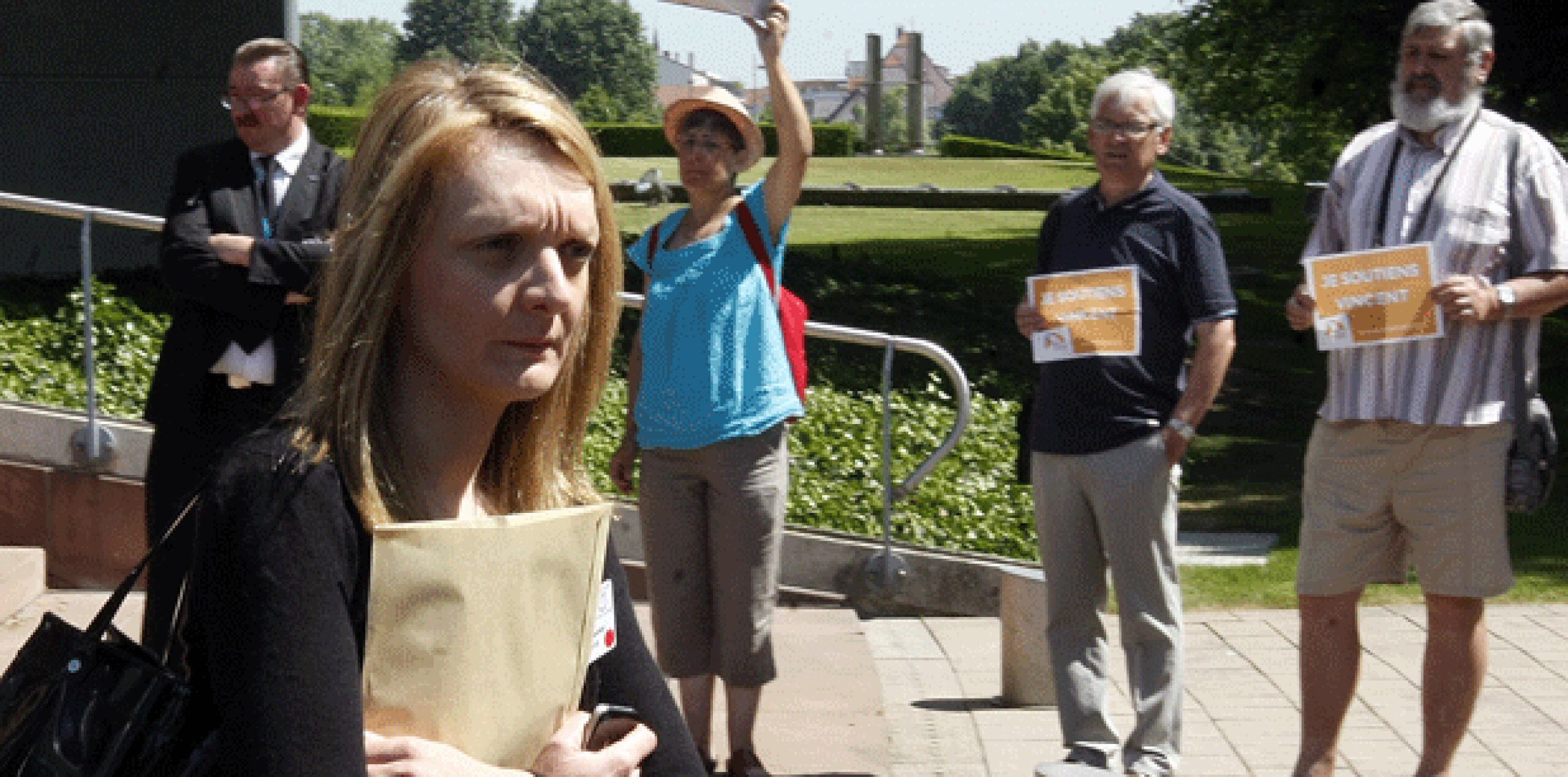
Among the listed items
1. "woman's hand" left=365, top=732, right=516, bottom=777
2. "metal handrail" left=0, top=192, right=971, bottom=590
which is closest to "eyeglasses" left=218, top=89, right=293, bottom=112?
"metal handrail" left=0, top=192, right=971, bottom=590

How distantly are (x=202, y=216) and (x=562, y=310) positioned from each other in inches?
155

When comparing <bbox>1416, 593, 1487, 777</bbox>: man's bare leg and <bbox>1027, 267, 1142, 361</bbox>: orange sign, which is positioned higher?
<bbox>1027, 267, 1142, 361</bbox>: orange sign

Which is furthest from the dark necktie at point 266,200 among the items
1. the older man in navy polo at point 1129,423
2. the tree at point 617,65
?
the tree at point 617,65

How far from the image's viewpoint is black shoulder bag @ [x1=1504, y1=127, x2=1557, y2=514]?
17.1 feet

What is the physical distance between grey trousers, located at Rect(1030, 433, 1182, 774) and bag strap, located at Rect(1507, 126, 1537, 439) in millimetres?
945

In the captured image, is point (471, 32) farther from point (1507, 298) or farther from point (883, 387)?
point (883, 387)

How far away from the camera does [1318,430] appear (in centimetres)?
555

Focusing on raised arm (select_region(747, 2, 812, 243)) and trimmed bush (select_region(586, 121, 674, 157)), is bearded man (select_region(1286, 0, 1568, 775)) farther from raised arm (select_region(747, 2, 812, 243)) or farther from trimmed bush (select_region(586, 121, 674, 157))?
trimmed bush (select_region(586, 121, 674, 157))

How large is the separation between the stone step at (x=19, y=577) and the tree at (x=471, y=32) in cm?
246

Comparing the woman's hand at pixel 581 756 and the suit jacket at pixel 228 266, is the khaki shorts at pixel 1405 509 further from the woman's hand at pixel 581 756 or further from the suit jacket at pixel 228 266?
the woman's hand at pixel 581 756

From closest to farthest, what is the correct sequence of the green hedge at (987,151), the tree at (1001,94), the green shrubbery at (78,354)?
1. the green shrubbery at (78,354)
2. the green hedge at (987,151)
3. the tree at (1001,94)

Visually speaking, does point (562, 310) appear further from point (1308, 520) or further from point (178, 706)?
point (1308, 520)

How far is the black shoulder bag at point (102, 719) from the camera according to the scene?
1.71m

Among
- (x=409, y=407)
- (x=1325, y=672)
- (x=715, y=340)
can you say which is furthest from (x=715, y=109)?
(x=409, y=407)
